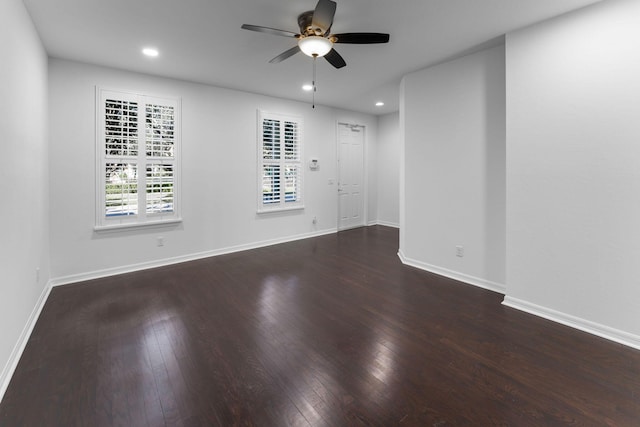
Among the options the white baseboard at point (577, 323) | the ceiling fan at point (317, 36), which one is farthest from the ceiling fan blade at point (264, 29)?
the white baseboard at point (577, 323)

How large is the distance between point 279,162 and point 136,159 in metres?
2.34

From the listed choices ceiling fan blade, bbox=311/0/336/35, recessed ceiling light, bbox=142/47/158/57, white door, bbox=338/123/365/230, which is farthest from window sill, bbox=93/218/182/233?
white door, bbox=338/123/365/230

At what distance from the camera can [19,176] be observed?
7.67 ft

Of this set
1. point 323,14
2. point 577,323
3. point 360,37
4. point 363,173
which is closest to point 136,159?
point 323,14

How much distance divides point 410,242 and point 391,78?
8.09 ft

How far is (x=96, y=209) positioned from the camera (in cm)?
387

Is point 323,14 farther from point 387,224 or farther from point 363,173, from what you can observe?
point 387,224

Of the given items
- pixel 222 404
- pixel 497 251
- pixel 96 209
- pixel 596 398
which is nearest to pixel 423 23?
pixel 497 251

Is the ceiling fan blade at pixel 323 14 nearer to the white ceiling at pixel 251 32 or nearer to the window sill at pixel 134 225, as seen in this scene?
the white ceiling at pixel 251 32

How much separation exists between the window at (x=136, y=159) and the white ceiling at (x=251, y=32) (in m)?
0.50

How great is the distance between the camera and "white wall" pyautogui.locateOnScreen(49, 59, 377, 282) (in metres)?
3.66

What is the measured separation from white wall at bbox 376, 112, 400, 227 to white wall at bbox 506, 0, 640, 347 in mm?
4128

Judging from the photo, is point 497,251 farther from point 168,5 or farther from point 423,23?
point 168,5

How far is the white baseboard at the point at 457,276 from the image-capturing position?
11.2 feet
